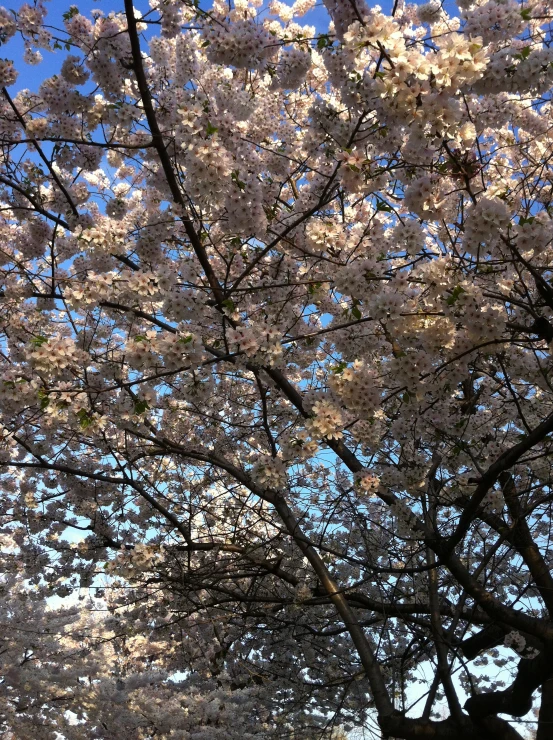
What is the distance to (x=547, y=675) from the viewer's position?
4.71 m

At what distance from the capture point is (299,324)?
262 inches

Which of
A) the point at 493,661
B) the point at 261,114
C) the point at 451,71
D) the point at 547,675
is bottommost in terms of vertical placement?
the point at 547,675

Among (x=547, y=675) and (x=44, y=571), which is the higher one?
(x=44, y=571)

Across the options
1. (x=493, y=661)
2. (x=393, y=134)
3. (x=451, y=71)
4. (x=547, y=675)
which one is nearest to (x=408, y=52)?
(x=451, y=71)

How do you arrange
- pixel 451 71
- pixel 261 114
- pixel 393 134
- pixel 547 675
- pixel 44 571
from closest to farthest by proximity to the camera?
pixel 451 71
pixel 393 134
pixel 547 675
pixel 261 114
pixel 44 571

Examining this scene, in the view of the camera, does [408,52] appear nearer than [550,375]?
Result: Yes

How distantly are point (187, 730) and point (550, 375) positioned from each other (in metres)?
5.63

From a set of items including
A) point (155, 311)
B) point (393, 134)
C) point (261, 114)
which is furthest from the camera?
point (155, 311)

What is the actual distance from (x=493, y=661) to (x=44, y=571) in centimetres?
743

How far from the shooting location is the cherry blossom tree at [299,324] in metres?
3.52

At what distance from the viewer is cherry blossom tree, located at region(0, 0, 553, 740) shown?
3.52 meters

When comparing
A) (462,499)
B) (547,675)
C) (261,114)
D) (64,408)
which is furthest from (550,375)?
(261,114)

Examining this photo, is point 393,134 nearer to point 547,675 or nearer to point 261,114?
point 261,114

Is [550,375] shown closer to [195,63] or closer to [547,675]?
[547,675]
